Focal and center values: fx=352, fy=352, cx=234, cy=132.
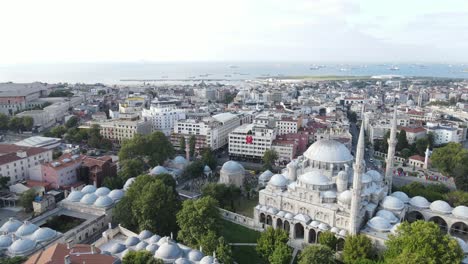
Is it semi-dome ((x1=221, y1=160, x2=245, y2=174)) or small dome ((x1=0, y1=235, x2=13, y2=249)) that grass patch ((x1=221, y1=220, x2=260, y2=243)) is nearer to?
semi-dome ((x1=221, y1=160, x2=245, y2=174))

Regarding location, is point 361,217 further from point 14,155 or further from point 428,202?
point 14,155

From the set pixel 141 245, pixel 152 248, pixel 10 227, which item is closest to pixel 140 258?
pixel 152 248

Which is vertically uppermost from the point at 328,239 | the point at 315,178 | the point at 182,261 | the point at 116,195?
the point at 315,178

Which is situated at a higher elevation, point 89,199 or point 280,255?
point 89,199

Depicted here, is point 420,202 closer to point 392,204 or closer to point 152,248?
point 392,204

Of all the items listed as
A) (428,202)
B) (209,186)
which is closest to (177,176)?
(209,186)

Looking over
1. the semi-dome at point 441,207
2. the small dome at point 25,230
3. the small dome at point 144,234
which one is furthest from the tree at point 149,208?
the semi-dome at point 441,207

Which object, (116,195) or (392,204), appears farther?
(116,195)
